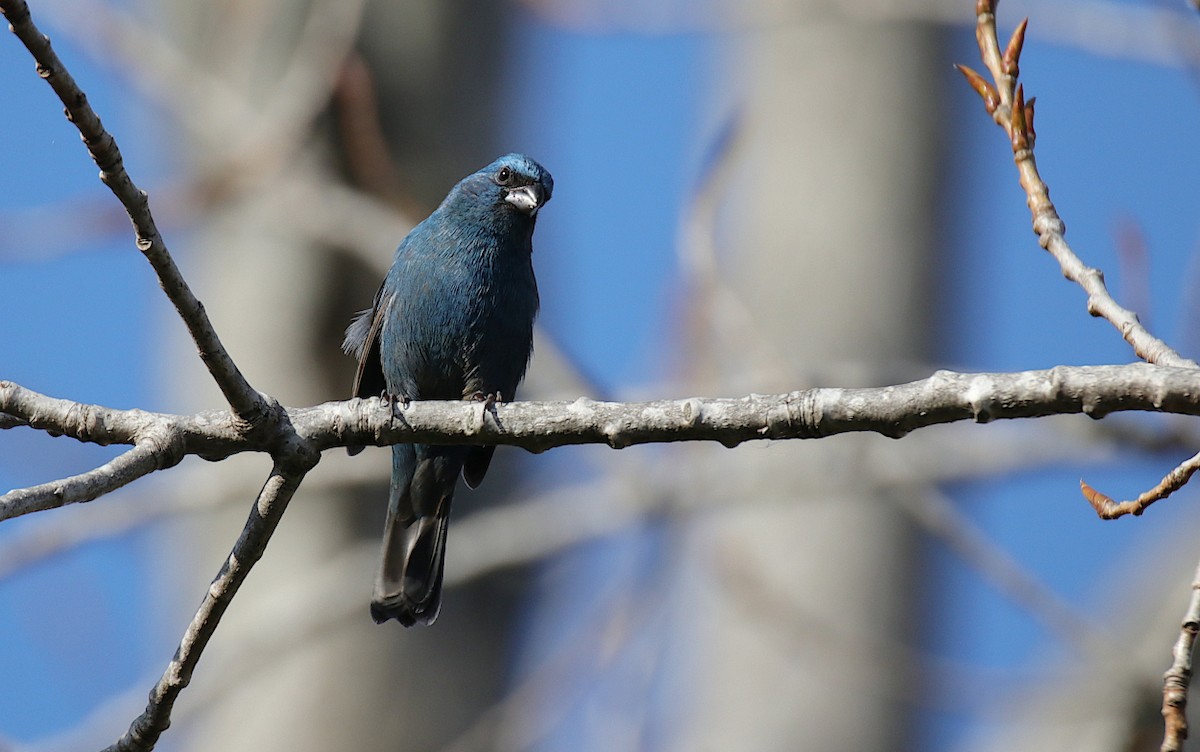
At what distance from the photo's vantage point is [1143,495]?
2580 millimetres

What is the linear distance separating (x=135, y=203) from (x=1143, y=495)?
6.59 ft

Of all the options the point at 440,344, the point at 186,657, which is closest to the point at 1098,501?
the point at 186,657

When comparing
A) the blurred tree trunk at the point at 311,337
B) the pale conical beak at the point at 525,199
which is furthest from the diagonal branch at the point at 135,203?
the blurred tree trunk at the point at 311,337

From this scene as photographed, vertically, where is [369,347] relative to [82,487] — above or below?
above

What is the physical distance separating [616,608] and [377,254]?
200 cm

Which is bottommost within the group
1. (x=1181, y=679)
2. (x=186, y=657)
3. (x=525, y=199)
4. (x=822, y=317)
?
(x=1181, y=679)

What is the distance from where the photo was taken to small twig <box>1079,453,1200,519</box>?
248 centimetres

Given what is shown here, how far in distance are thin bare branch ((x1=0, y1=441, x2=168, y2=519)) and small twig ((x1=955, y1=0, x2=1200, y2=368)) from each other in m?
2.05

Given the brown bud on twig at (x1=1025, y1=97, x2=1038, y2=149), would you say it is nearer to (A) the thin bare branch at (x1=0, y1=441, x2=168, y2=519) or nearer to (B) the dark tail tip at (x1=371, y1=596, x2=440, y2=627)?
(A) the thin bare branch at (x1=0, y1=441, x2=168, y2=519)

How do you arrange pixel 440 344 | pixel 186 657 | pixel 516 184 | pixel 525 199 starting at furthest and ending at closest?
pixel 516 184 → pixel 525 199 → pixel 440 344 → pixel 186 657

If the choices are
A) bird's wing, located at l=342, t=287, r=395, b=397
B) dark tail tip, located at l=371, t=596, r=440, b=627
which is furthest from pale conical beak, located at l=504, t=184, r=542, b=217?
dark tail tip, located at l=371, t=596, r=440, b=627

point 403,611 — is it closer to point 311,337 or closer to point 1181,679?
point 311,337

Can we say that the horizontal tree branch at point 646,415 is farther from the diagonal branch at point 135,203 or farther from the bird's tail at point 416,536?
the bird's tail at point 416,536

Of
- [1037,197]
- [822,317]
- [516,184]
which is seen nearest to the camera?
[1037,197]
